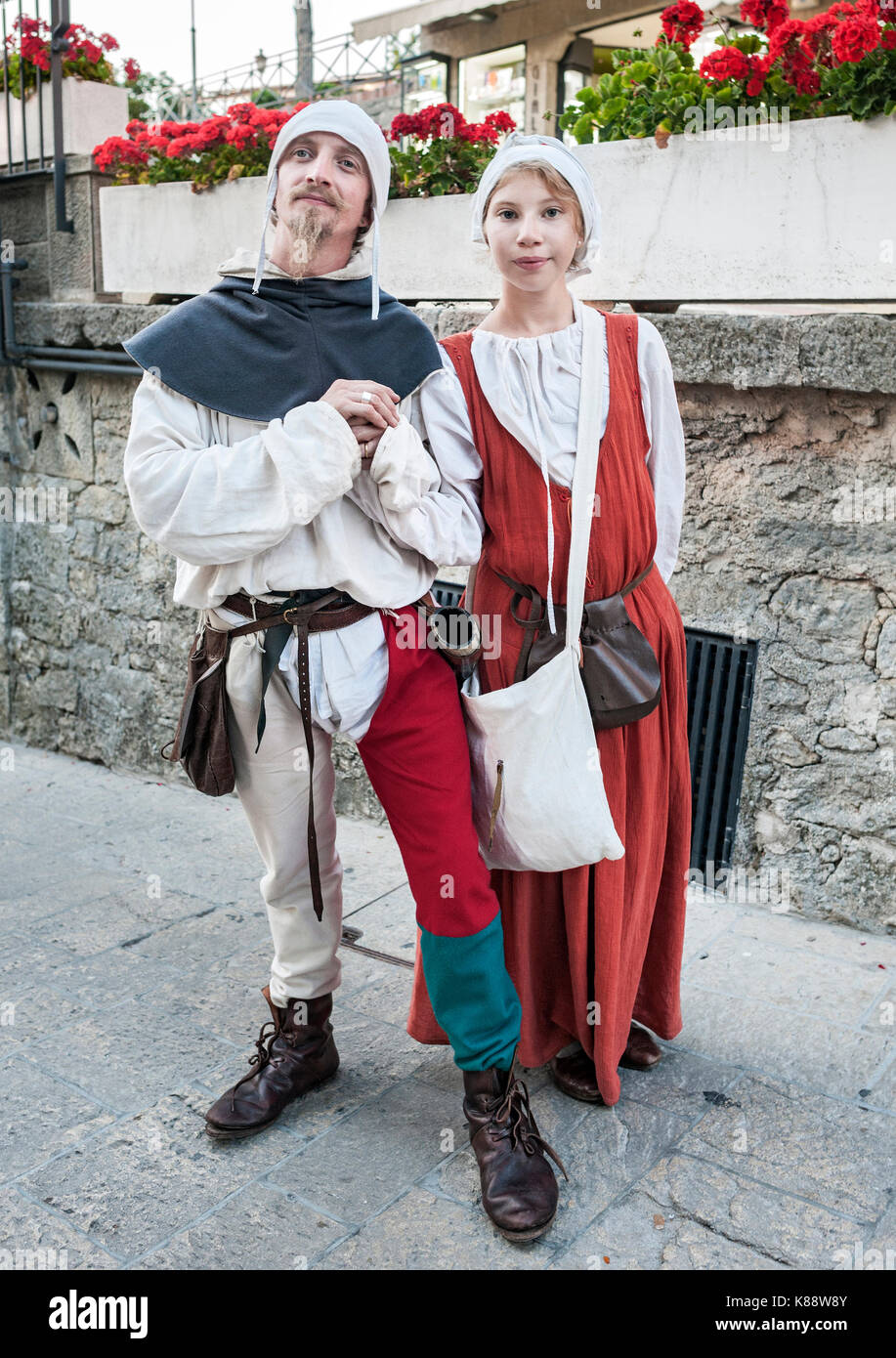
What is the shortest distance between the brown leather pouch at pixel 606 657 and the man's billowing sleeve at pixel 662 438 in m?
0.24

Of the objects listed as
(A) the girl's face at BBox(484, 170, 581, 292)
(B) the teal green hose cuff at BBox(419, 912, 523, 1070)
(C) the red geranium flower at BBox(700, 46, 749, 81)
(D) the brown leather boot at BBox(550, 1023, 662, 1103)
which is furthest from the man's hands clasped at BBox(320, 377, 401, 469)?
(C) the red geranium flower at BBox(700, 46, 749, 81)

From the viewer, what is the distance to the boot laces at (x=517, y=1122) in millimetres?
2285

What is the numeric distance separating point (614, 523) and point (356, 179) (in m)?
0.80

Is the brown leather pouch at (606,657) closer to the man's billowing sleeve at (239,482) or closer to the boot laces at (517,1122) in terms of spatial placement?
the man's billowing sleeve at (239,482)

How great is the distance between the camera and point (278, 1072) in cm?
254

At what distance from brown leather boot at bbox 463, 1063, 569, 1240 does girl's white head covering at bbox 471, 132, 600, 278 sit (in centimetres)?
164

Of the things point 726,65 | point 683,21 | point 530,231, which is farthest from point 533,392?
point 683,21

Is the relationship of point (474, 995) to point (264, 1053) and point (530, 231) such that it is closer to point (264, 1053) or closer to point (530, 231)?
point (264, 1053)

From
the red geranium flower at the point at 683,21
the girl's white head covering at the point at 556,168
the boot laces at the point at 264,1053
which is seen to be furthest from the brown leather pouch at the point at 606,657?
the red geranium flower at the point at 683,21

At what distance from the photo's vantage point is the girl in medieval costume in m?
2.24

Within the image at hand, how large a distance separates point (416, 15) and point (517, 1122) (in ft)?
31.7

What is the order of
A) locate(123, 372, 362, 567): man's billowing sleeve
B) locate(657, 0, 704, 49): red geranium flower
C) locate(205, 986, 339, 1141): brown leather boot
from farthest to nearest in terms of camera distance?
locate(657, 0, 704, 49): red geranium flower → locate(205, 986, 339, 1141): brown leather boot → locate(123, 372, 362, 567): man's billowing sleeve

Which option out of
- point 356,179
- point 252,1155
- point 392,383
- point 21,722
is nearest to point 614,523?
A: point 392,383

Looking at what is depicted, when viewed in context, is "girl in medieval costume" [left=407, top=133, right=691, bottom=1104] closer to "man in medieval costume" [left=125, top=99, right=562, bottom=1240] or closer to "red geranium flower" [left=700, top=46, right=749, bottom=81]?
"man in medieval costume" [left=125, top=99, right=562, bottom=1240]
